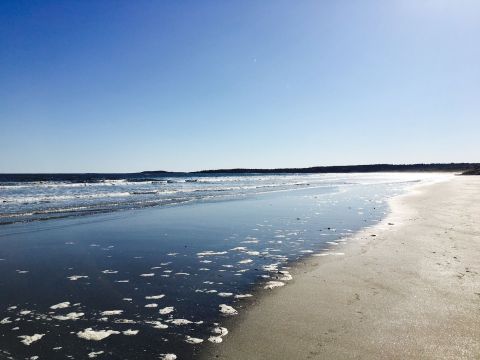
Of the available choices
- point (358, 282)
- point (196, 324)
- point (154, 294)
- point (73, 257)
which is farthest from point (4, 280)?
point (358, 282)

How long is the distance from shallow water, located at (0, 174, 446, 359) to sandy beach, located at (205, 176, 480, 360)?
1.67 feet

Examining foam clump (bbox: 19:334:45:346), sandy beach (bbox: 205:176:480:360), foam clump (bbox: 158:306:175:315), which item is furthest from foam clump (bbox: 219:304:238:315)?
foam clump (bbox: 19:334:45:346)

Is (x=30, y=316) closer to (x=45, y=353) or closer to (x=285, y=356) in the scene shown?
(x=45, y=353)

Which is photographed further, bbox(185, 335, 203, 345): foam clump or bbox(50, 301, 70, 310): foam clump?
bbox(50, 301, 70, 310): foam clump

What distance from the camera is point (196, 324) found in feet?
15.8

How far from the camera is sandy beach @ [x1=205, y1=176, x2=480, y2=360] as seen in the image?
13.4 feet

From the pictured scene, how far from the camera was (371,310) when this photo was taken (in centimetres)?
524

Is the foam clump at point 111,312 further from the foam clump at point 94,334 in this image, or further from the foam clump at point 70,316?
the foam clump at point 94,334

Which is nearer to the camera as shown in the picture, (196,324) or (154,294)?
(196,324)

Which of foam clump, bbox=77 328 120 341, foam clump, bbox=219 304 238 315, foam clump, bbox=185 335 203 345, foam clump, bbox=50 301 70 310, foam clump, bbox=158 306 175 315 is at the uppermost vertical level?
foam clump, bbox=50 301 70 310

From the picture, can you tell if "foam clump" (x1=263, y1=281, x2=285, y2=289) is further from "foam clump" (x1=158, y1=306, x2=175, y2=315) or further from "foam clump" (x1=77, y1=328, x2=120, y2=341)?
"foam clump" (x1=77, y1=328, x2=120, y2=341)

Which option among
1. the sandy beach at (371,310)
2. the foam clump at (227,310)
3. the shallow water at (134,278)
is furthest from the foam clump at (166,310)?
the sandy beach at (371,310)

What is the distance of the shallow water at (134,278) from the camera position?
4414 mm

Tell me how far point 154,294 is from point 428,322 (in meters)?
4.05
